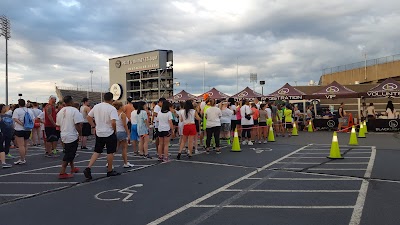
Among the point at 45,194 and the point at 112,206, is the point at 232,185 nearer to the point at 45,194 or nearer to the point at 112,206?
the point at 112,206

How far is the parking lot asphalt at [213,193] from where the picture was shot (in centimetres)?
532

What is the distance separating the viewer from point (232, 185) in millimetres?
7391

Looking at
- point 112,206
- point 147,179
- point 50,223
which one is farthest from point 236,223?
point 147,179

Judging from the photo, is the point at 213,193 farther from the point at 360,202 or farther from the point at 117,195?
the point at 360,202

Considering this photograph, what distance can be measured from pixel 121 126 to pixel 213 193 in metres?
3.82

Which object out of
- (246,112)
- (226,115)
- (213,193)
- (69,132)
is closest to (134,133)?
(69,132)

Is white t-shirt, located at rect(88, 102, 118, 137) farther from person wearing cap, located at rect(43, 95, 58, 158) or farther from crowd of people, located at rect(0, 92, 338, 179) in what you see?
person wearing cap, located at rect(43, 95, 58, 158)

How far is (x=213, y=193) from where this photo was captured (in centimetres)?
671

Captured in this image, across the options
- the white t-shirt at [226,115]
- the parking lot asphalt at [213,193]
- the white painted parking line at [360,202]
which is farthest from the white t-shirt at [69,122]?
the white t-shirt at [226,115]

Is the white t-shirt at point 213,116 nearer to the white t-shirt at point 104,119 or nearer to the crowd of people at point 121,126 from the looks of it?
the crowd of people at point 121,126

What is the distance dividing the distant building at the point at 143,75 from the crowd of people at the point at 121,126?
5075 centimetres

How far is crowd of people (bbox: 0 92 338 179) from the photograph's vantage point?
840cm

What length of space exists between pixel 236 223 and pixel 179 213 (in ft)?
3.10

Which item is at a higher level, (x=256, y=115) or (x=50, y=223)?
(x=256, y=115)
